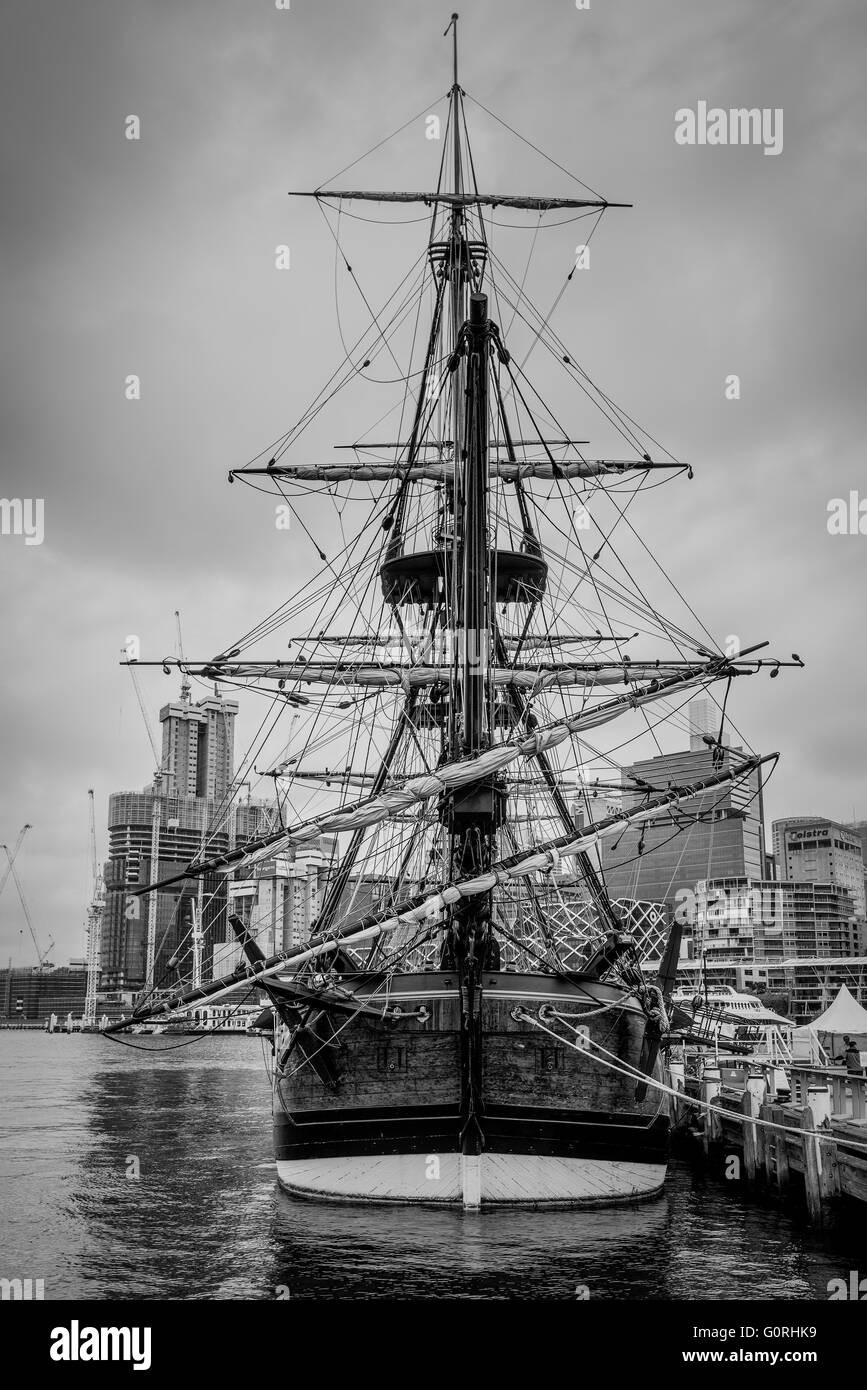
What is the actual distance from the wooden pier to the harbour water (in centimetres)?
88

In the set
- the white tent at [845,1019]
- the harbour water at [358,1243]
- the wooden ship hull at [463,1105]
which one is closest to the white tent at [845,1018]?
the white tent at [845,1019]

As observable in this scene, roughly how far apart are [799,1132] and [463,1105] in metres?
6.61

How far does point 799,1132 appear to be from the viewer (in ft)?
85.9

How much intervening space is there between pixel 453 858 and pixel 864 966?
171 m

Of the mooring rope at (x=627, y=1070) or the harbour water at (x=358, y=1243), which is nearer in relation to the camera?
the harbour water at (x=358, y=1243)

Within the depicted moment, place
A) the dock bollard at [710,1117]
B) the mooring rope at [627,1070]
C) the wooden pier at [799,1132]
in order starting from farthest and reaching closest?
1. the dock bollard at [710,1117]
2. the mooring rope at [627,1070]
3. the wooden pier at [799,1132]

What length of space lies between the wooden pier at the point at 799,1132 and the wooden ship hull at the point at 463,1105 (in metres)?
3.26

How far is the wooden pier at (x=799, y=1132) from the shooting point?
2481 centimetres

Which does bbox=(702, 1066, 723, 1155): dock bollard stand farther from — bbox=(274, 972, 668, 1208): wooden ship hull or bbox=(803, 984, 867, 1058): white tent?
bbox=(274, 972, 668, 1208): wooden ship hull

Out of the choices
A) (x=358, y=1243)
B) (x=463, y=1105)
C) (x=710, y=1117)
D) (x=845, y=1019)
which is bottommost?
(x=358, y=1243)

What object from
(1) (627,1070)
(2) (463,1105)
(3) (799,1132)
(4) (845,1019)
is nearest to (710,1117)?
(4) (845,1019)

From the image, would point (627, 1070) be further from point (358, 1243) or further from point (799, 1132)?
point (358, 1243)

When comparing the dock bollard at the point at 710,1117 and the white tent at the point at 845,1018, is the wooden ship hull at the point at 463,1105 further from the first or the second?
the white tent at the point at 845,1018
